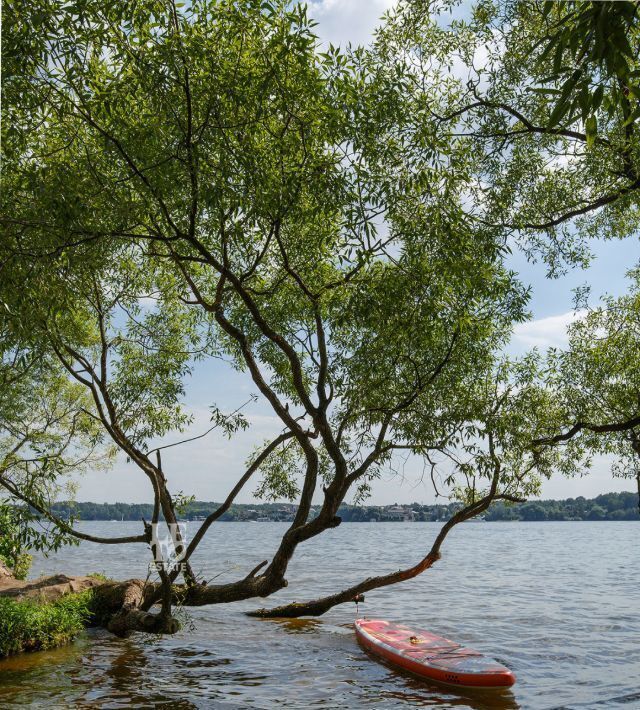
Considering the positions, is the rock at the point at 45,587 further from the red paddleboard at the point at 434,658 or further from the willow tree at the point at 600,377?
the willow tree at the point at 600,377

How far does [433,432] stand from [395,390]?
117cm

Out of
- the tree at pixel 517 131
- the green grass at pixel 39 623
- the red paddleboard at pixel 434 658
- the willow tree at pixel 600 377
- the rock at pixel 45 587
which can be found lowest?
the red paddleboard at pixel 434 658

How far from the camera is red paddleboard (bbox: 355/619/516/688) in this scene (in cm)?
1330

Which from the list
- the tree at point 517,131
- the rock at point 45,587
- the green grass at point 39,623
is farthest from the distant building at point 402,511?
the tree at point 517,131

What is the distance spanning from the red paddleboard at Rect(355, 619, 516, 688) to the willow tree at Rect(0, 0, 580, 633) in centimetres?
135

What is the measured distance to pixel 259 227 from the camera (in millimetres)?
11414

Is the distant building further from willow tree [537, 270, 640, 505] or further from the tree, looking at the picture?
the tree

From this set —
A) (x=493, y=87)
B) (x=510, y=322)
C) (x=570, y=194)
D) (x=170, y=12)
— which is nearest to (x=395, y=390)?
(x=510, y=322)

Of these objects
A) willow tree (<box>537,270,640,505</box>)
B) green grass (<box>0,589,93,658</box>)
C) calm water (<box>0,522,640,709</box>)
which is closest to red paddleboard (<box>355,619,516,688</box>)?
calm water (<box>0,522,640,709</box>)

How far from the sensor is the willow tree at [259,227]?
353 inches

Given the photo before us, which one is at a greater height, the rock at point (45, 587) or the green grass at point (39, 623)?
the rock at point (45, 587)

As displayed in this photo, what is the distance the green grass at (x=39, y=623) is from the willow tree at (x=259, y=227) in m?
1.14

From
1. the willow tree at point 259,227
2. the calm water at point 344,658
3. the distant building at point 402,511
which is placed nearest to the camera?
the willow tree at point 259,227

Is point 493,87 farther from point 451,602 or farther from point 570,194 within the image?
point 451,602
